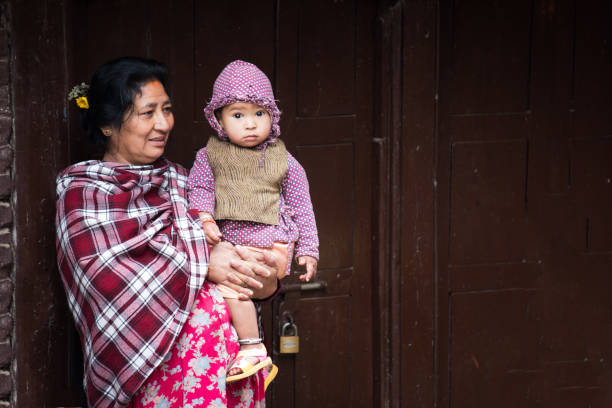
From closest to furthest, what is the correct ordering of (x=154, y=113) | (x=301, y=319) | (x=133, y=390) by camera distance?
(x=133, y=390), (x=154, y=113), (x=301, y=319)

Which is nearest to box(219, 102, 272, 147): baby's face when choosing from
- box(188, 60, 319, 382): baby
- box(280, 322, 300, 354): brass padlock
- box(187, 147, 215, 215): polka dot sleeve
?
box(188, 60, 319, 382): baby

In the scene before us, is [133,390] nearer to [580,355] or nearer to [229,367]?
[229,367]

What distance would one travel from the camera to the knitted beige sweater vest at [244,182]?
3166mm

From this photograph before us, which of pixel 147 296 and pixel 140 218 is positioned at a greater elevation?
pixel 140 218

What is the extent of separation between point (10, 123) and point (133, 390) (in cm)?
112

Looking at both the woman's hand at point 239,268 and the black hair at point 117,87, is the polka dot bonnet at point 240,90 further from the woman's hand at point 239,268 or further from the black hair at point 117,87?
the woman's hand at point 239,268

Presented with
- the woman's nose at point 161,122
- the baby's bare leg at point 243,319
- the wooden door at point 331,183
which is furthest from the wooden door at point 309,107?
the baby's bare leg at point 243,319

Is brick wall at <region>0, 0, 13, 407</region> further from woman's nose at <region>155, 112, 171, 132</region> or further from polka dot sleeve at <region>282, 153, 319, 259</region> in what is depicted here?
polka dot sleeve at <region>282, 153, 319, 259</region>

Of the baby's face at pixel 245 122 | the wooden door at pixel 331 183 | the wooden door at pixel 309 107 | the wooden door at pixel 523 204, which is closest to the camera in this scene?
the baby's face at pixel 245 122

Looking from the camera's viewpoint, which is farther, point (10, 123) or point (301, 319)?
point (301, 319)

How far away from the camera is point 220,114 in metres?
3.21

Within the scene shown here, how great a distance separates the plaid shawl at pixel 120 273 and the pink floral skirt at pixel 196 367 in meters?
0.07

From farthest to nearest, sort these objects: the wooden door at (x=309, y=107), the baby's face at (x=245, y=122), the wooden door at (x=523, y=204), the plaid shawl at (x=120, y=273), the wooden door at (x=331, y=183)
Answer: the wooden door at (x=523, y=204), the wooden door at (x=331, y=183), the wooden door at (x=309, y=107), the baby's face at (x=245, y=122), the plaid shawl at (x=120, y=273)

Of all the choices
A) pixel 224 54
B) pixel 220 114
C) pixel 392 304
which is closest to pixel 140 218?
pixel 220 114
